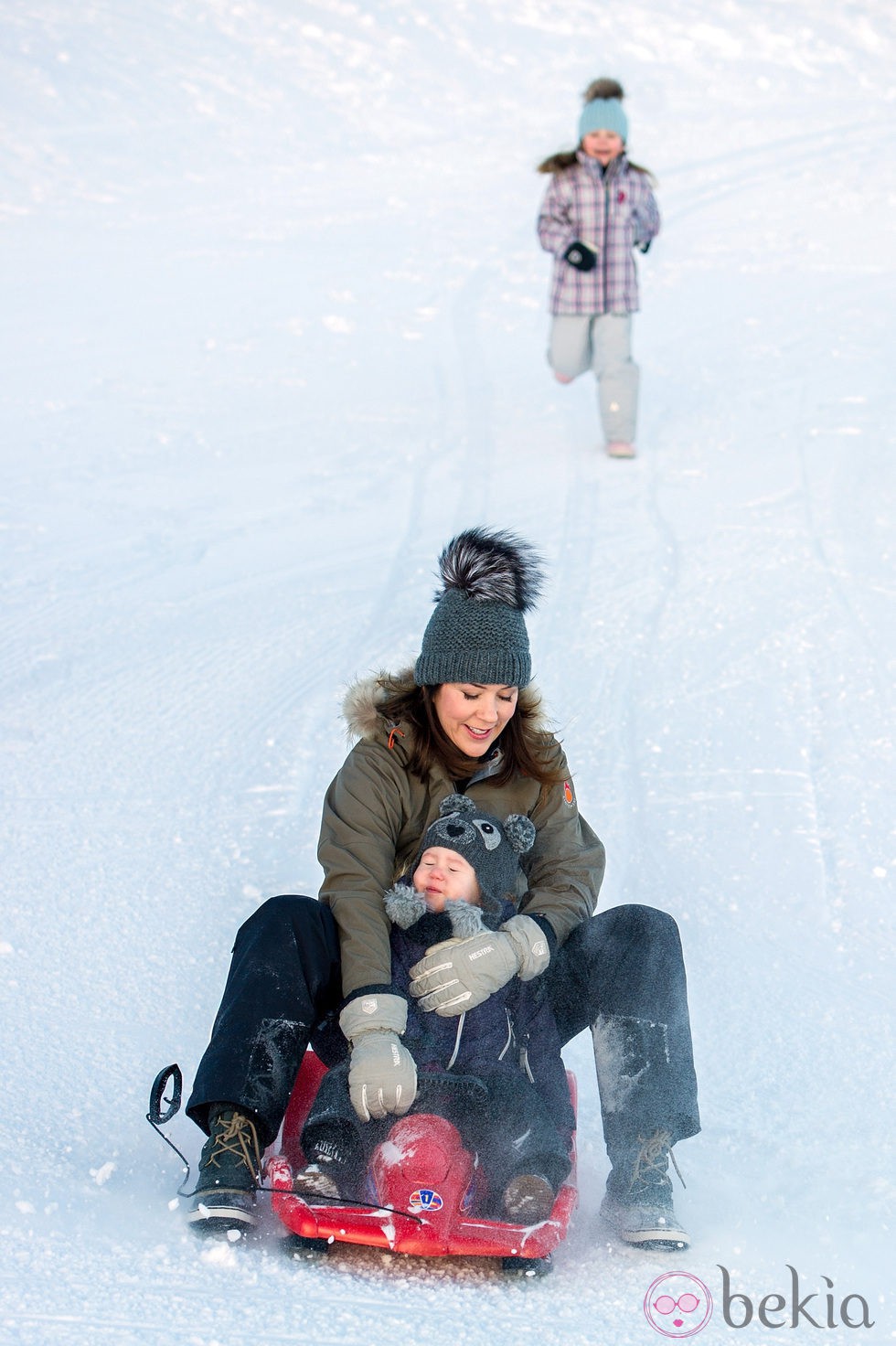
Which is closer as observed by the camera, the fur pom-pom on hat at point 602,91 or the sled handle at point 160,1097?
the sled handle at point 160,1097

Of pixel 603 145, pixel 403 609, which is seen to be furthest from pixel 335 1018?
pixel 603 145

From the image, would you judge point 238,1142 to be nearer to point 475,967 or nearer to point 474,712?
point 475,967

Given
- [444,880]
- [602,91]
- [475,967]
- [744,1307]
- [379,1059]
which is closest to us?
[744,1307]

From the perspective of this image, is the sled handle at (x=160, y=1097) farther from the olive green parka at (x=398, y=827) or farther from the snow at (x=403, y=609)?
the olive green parka at (x=398, y=827)

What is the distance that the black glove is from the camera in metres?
5.56

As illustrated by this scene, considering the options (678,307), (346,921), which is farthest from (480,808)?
(678,307)

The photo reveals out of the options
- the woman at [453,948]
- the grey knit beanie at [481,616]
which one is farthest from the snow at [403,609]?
the grey knit beanie at [481,616]

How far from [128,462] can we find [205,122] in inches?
243

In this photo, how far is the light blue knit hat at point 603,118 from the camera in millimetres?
5555

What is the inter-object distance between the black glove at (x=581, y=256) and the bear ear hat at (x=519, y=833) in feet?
12.1

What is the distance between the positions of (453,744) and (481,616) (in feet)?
0.72

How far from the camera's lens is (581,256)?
556cm

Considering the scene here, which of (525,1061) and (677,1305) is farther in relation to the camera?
(525,1061)

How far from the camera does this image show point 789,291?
7484 mm
